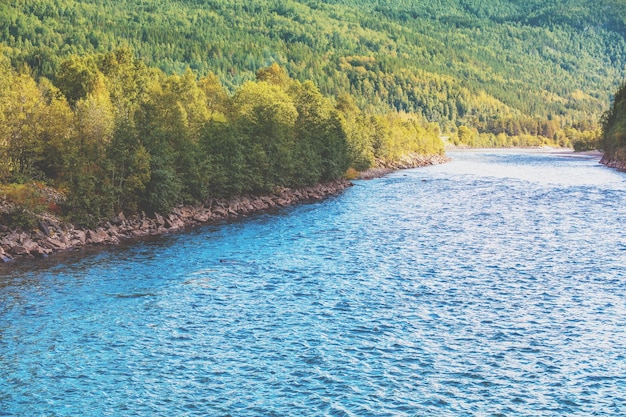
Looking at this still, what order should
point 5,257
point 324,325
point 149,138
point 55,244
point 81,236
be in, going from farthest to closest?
point 149,138
point 81,236
point 55,244
point 5,257
point 324,325

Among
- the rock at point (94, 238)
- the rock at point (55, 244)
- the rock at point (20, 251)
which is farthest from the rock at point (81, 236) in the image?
the rock at point (20, 251)

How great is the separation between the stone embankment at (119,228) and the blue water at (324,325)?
11.8ft

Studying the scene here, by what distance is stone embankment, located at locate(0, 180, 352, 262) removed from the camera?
235 ft

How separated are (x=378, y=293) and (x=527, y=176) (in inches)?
4984

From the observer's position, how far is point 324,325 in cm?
4903

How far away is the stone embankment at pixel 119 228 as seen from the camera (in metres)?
71.7

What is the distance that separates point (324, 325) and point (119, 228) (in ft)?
137

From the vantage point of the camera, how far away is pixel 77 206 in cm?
8031

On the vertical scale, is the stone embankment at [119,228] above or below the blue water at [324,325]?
above

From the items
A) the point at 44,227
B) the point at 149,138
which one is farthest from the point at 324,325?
the point at 149,138

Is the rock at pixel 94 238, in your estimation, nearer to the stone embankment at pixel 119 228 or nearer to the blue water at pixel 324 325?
the stone embankment at pixel 119 228

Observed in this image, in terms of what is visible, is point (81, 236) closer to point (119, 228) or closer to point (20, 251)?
point (119, 228)

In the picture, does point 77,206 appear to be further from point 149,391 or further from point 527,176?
point 527,176

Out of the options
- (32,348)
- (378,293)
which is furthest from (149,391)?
(378,293)
